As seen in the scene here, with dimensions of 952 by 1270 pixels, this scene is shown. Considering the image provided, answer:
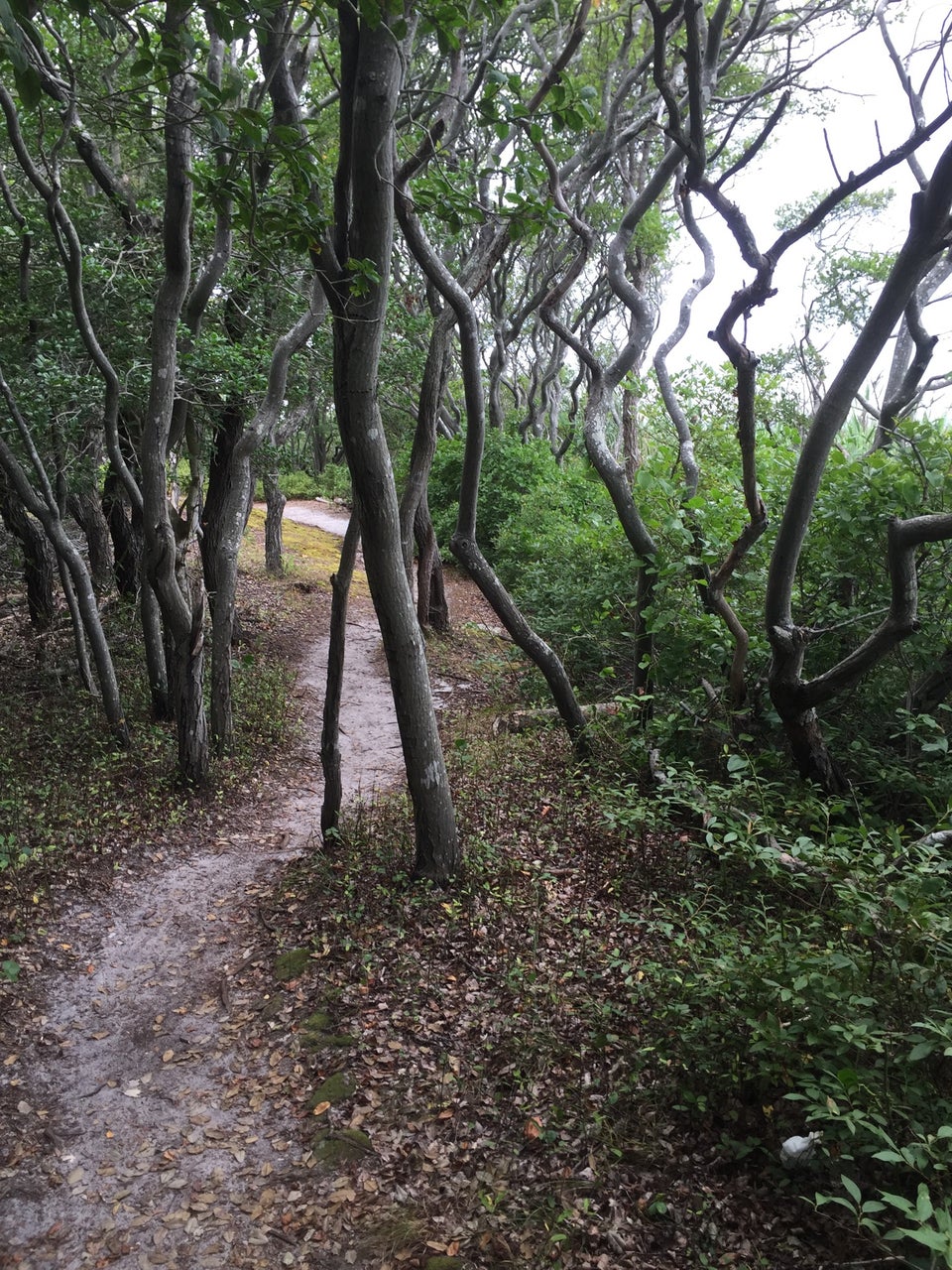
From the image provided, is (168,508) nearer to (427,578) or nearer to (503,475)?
(427,578)

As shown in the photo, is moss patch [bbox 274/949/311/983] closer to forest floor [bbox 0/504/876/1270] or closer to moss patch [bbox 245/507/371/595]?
forest floor [bbox 0/504/876/1270]

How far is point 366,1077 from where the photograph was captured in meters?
3.96

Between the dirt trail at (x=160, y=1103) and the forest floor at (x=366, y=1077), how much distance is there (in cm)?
1

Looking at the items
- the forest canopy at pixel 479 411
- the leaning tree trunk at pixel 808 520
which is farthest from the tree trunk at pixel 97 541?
the leaning tree trunk at pixel 808 520

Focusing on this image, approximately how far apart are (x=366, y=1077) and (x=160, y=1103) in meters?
1.06

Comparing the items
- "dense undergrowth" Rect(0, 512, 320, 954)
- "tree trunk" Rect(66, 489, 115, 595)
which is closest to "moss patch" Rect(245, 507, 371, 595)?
"tree trunk" Rect(66, 489, 115, 595)

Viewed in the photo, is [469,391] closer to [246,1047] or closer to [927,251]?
[927,251]

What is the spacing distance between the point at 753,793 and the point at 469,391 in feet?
12.3

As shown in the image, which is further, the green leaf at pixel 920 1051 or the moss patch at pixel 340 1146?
the moss patch at pixel 340 1146

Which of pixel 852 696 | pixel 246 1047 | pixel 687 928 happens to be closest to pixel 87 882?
pixel 246 1047

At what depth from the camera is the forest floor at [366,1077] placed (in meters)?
3.09

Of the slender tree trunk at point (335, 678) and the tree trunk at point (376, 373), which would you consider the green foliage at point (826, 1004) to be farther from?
the slender tree trunk at point (335, 678)

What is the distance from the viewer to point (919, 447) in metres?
5.27

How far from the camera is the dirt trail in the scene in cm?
319
